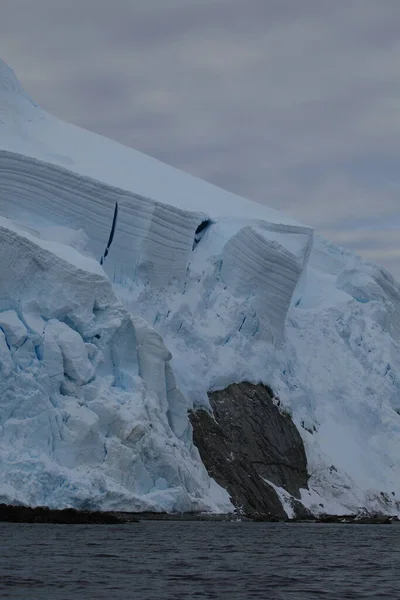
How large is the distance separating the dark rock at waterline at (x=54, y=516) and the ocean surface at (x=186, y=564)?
0.95ft

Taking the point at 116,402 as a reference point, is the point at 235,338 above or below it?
above

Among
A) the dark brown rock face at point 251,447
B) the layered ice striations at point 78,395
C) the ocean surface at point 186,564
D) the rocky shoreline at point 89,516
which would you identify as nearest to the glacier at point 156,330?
the layered ice striations at point 78,395

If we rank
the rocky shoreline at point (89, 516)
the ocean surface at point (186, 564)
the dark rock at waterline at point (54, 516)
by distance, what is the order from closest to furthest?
the ocean surface at point (186, 564) → the dark rock at waterline at point (54, 516) → the rocky shoreline at point (89, 516)

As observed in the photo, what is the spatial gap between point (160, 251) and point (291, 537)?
11887 mm

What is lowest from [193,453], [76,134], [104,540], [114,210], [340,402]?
[104,540]

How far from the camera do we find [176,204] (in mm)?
43250

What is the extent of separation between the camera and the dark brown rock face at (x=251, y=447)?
40.3m

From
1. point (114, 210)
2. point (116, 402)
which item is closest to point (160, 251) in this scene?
point (114, 210)

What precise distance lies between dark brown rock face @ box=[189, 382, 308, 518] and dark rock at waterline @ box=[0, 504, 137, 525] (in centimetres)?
762

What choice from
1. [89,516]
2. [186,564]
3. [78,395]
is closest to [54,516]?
[89,516]

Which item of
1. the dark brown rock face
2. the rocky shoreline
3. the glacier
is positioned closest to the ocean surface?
the rocky shoreline

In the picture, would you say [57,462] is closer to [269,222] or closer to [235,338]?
[235,338]

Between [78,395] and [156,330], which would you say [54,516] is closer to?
[78,395]

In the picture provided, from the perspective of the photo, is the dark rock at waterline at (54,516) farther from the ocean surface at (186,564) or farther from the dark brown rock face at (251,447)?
the dark brown rock face at (251,447)
